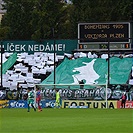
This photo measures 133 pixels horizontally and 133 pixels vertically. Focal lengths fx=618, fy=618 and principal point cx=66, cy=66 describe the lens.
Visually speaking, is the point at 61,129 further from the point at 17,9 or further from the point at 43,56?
the point at 17,9

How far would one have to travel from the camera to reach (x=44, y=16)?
68.1 metres

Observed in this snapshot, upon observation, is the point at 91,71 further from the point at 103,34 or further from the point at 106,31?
the point at 106,31

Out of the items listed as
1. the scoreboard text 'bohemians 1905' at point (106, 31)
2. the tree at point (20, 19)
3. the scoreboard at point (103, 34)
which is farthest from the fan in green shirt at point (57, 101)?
the tree at point (20, 19)

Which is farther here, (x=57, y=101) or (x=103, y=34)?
(x=103, y=34)

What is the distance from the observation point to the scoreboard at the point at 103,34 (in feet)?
189

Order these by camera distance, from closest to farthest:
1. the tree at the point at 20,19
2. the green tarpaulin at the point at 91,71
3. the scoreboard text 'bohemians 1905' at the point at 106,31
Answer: the scoreboard text 'bohemians 1905' at the point at 106,31, the green tarpaulin at the point at 91,71, the tree at the point at 20,19

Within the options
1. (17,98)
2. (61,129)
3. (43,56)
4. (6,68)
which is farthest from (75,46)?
(61,129)

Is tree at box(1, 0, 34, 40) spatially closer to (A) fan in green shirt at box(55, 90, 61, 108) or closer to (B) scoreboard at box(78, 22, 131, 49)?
(B) scoreboard at box(78, 22, 131, 49)

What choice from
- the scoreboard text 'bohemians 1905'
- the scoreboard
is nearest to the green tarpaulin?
the scoreboard

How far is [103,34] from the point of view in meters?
57.9

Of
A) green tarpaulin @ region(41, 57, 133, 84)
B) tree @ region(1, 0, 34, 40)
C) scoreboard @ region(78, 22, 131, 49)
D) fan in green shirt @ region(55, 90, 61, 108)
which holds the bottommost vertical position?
fan in green shirt @ region(55, 90, 61, 108)

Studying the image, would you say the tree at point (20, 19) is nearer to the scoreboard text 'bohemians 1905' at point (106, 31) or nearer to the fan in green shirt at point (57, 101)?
the scoreboard text 'bohemians 1905' at point (106, 31)

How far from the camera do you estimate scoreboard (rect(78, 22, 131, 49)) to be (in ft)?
189

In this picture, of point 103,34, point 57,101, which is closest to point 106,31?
point 103,34
